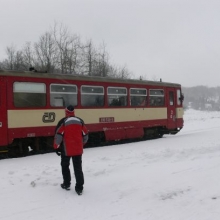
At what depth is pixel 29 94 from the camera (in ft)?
35.3

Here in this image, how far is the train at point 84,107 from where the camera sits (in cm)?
1041

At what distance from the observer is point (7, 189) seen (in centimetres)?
602

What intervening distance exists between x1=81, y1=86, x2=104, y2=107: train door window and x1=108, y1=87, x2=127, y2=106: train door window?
18.2 inches

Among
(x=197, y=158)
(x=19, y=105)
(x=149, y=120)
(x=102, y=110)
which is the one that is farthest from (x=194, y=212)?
(x=149, y=120)

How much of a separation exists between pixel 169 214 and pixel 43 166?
165 inches

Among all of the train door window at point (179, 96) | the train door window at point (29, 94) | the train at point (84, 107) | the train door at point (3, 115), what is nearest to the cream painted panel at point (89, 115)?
the train at point (84, 107)

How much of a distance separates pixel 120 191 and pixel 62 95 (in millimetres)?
6582

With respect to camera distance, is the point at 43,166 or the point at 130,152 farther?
the point at 130,152

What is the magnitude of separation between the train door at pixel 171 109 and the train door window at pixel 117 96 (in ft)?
11.4

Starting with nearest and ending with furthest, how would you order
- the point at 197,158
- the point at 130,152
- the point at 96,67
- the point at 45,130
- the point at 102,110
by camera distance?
1. the point at 197,158
2. the point at 130,152
3. the point at 45,130
4. the point at 102,110
5. the point at 96,67

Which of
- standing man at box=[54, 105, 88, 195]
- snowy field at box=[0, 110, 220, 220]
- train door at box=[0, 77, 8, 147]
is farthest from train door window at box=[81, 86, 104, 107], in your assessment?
standing man at box=[54, 105, 88, 195]

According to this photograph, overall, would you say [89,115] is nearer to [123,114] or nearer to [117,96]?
[117,96]

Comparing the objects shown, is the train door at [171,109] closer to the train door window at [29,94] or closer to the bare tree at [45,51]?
the train door window at [29,94]

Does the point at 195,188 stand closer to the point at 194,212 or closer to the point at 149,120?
the point at 194,212
